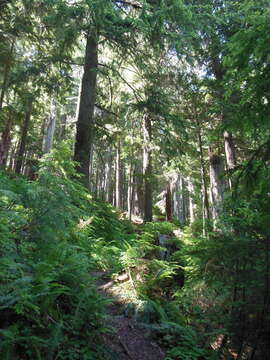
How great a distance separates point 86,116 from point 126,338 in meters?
7.31

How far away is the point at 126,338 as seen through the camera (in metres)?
4.00

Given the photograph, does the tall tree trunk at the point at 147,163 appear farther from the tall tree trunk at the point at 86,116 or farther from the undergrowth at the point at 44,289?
the undergrowth at the point at 44,289

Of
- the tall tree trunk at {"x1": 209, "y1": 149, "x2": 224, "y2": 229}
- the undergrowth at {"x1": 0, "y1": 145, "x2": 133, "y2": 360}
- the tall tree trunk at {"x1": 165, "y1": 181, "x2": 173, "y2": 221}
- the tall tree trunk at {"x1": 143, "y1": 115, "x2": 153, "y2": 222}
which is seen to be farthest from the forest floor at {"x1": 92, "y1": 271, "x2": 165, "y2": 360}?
the tall tree trunk at {"x1": 165, "y1": 181, "x2": 173, "y2": 221}

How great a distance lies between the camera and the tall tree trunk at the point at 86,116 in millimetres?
9117

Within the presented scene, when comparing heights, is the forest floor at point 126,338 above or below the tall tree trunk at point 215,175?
below

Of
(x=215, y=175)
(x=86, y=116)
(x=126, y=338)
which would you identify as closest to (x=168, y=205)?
(x=215, y=175)

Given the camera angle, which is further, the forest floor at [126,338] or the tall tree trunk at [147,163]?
the tall tree trunk at [147,163]

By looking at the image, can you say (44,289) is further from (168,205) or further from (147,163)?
(168,205)

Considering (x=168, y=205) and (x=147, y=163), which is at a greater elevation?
(x=147, y=163)

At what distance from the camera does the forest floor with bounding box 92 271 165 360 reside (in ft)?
11.8

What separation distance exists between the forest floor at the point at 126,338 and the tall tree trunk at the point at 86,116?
4986mm

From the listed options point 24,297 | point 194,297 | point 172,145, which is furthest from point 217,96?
point 24,297

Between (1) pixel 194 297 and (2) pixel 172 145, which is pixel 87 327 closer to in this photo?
(1) pixel 194 297

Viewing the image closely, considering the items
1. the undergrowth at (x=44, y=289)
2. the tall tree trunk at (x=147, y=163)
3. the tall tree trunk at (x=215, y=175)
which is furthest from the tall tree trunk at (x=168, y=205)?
the undergrowth at (x=44, y=289)
